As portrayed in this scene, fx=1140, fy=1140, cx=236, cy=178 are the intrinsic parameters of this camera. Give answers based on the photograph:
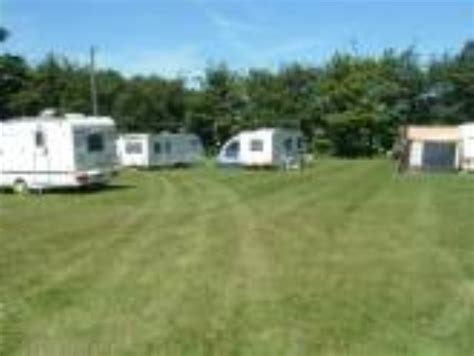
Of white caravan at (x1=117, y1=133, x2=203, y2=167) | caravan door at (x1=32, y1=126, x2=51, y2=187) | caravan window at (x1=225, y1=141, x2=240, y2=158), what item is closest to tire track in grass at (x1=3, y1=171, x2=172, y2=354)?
caravan door at (x1=32, y1=126, x2=51, y2=187)

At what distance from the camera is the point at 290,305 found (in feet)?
46.5

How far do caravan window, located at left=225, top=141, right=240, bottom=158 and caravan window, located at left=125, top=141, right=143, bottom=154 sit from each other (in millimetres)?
6941

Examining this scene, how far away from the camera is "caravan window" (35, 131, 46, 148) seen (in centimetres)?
3975

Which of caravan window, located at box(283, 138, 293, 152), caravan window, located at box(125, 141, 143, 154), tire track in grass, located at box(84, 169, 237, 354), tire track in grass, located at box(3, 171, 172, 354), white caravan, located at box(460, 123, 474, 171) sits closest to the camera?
tire track in grass, located at box(84, 169, 237, 354)

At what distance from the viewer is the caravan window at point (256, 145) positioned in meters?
68.7

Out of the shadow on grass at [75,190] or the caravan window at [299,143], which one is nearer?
the shadow on grass at [75,190]

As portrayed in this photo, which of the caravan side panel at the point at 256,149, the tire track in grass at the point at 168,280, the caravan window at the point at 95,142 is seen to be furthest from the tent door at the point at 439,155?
the tire track in grass at the point at 168,280

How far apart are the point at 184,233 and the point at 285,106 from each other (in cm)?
7415

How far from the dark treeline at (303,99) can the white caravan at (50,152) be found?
49.9 meters

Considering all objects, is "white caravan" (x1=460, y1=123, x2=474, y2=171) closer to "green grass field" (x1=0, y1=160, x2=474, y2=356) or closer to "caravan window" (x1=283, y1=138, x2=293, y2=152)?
"caravan window" (x1=283, y1=138, x2=293, y2=152)

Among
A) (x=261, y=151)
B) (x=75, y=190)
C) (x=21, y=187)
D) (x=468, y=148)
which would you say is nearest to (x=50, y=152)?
(x=21, y=187)

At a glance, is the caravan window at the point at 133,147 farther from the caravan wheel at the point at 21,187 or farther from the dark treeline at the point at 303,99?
the caravan wheel at the point at 21,187

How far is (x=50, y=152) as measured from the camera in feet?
130

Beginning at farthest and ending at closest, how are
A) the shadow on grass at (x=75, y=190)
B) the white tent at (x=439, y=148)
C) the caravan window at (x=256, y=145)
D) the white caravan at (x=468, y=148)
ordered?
the caravan window at (x=256, y=145) → the white tent at (x=439, y=148) → the white caravan at (x=468, y=148) → the shadow on grass at (x=75, y=190)
